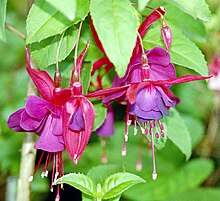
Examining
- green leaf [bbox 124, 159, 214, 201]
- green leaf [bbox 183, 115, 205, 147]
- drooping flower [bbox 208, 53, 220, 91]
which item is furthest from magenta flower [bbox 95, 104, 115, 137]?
green leaf [bbox 183, 115, 205, 147]

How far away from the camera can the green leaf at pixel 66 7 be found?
2.24 feet

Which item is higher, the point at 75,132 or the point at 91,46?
the point at 91,46

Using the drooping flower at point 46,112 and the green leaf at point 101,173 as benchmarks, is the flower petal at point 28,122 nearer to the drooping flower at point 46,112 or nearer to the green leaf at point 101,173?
the drooping flower at point 46,112

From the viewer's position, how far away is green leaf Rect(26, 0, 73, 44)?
0.85 meters

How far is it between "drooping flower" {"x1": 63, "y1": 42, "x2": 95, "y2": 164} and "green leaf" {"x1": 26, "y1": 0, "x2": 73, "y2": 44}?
72mm

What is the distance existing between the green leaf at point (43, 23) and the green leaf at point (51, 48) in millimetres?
73

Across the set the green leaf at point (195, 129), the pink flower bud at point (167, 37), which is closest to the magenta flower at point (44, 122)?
the pink flower bud at point (167, 37)

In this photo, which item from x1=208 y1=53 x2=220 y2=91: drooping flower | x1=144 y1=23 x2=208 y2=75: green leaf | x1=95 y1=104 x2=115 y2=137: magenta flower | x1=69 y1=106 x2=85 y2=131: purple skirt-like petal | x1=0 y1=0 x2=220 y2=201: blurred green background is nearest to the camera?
x1=69 y1=106 x2=85 y2=131: purple skirt-like petal

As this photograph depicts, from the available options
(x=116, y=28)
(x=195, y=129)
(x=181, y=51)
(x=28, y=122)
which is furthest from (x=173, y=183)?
(x=116, y=28)

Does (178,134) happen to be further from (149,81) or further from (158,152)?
(158,152)

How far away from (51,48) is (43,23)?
0.32 ft

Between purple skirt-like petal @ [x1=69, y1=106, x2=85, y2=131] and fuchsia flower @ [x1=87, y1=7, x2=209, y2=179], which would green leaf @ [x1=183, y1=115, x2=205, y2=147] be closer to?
fuchsia flower @ [x1=87, y1=7, x2=209, y2=179]

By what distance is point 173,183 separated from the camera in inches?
77.7

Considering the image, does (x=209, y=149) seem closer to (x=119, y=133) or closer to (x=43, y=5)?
(x=119, y=133)
